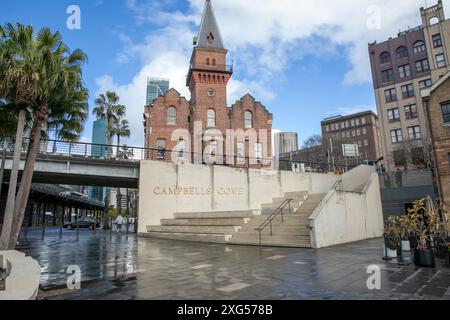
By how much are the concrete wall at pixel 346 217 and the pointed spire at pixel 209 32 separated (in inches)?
1357

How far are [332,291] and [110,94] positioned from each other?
39.0m

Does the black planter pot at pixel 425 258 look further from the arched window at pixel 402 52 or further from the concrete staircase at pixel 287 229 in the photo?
the arched window at pixel 402 52

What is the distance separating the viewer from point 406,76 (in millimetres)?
52000

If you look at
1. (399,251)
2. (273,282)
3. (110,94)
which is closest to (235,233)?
(399,251)

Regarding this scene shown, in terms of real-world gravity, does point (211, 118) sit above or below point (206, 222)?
above

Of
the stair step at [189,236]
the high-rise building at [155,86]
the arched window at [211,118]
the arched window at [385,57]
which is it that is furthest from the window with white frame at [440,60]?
the high-rise building at [155,86]

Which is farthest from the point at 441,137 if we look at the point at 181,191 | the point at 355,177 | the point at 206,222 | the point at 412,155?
the point at 412,155

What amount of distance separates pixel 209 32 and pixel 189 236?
38.6 m

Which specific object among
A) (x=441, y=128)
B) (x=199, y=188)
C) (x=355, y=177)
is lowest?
(x=199, y=188)

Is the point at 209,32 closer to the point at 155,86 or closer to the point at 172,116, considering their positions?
the point at 172,116

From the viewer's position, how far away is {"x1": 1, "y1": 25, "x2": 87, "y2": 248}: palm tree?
11.0m

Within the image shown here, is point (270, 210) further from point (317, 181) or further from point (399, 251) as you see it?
point (317, 181)

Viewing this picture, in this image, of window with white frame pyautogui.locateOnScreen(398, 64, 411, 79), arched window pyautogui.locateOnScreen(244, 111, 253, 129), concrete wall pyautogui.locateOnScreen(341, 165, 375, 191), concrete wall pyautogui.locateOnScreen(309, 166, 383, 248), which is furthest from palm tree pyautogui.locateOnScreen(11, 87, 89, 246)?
window with white frame pyautogui.locateOnScreen(398, 64, 411, 79)

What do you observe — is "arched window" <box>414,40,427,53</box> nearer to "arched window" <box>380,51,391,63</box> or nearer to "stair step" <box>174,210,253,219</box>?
"arched window" <box>380,51,391,63</box>
